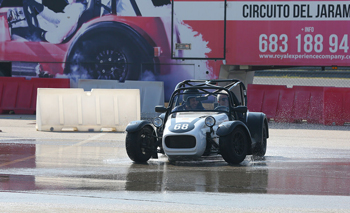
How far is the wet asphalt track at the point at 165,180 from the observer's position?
19.1ft

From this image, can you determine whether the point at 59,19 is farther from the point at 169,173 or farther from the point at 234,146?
the point at 169,173

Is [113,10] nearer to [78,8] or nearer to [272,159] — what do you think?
[78,8]

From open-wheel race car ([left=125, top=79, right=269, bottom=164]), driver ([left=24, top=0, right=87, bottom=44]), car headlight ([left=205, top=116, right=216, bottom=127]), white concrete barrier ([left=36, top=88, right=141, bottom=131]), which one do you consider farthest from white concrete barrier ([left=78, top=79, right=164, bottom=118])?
car headlight ([left=205, top=116, right=216, bottom=127])

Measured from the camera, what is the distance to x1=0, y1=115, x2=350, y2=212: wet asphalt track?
5820 mm

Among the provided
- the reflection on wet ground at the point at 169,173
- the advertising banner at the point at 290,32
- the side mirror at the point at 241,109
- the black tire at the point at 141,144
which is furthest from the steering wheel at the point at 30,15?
the side mirror at the point at 241,109

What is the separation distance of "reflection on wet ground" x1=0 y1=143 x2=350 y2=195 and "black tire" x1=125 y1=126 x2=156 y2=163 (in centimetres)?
17

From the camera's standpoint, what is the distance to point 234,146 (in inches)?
343

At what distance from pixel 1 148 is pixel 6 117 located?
25.9ft

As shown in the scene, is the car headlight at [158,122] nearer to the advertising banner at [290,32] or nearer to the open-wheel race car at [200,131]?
the open-wheel race car at [200,131]

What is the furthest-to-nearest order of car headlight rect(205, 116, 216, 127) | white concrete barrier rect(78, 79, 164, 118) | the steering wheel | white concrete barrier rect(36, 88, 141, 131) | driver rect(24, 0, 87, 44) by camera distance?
the steering wheel
driver rect(24, 0, 87, 44)
white concrete barrier rect(78, 79, 164, 118)
white concrete barrier rect(36, 88, 141, 131)
car headlight rect(205, 116, 216, 127)

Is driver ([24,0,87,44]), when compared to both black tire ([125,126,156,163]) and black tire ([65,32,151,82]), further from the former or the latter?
black tire ([125,126,156,163])

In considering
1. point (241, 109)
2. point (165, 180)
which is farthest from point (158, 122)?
point (165, 180)

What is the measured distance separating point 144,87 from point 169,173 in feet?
34.2

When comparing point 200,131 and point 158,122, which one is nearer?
point 200,131
